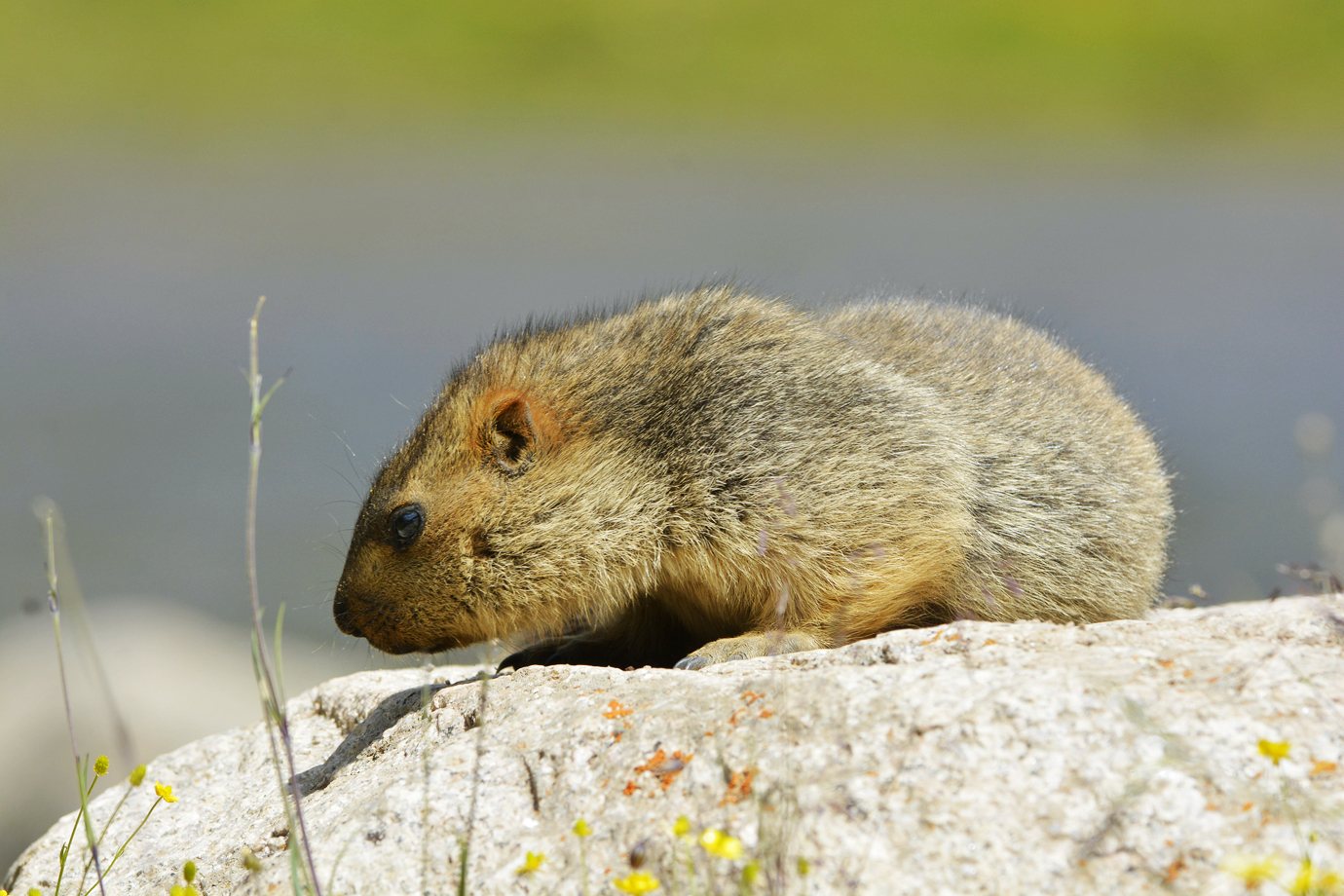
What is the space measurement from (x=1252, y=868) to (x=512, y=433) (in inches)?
155

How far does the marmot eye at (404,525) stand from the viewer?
5512 millimetres

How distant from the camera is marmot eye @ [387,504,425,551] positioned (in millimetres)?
5512

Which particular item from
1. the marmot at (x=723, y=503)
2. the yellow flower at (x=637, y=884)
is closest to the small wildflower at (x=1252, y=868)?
the yellow flower at (x=637, y=884)

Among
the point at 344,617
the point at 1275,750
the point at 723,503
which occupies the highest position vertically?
the point at 1275,750

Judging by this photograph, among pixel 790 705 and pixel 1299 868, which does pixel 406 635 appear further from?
pixel 1299 868

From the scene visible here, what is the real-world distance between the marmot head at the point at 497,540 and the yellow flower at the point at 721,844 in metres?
2.53

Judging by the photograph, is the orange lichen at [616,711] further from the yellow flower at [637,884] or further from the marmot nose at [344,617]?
the marmot nose at [344,617]

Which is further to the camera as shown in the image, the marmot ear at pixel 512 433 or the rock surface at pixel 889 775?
the marmot ear at pixel 512 433

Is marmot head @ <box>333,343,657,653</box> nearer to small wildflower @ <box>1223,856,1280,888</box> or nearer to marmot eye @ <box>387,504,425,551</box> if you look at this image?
marmot eye @ <box>387,504,425,551</box>

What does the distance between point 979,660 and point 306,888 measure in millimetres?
2275

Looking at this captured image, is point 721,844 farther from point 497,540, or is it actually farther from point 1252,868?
point 497,540

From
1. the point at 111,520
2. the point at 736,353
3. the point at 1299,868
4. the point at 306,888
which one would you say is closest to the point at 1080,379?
the point at 736,353

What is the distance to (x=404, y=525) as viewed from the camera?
5.53 meters

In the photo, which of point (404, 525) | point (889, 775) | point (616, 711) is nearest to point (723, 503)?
point (404, 525)
